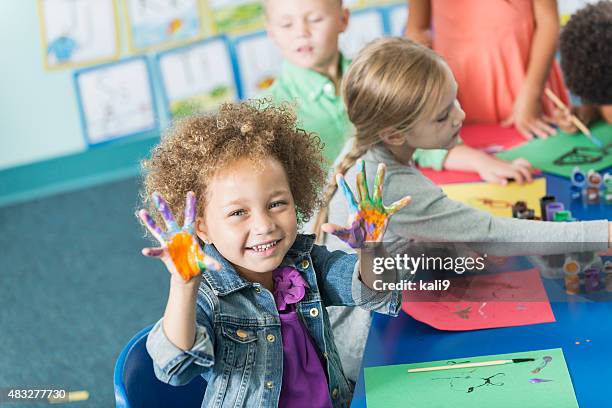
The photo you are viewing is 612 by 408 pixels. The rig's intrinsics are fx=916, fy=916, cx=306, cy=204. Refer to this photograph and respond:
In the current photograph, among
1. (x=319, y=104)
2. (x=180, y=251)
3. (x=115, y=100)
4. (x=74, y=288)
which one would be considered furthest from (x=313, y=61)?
(x=115, y=100)

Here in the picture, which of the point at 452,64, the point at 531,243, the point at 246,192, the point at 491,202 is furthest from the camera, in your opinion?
the point at 452,64

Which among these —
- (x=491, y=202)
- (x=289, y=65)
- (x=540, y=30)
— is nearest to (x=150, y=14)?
(x=289, y=65)

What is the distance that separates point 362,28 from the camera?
344 cm

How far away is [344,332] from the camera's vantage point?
151 centimetres

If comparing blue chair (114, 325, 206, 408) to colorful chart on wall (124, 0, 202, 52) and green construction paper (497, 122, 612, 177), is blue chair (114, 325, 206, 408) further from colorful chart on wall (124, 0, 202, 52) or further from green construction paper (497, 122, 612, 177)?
colorful chart on wall (124, 0, 202, 52)

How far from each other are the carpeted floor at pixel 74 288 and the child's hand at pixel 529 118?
115 cm

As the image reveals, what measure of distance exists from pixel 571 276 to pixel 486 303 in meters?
0.13

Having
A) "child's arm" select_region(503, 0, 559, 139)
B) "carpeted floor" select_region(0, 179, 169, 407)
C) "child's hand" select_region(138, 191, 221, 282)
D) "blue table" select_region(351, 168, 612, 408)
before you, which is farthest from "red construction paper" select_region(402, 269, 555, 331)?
"carpeted floor" select_region(0, 179, 169, 407)

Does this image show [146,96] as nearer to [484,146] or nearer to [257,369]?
[484,146]

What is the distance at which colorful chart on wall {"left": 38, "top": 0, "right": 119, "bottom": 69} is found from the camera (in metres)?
3.33

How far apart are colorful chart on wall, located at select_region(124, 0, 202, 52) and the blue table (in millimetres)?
2279

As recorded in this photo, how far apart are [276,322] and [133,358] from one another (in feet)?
0.64

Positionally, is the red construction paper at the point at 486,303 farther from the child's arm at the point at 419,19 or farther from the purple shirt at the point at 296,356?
the child's arm at the point at 419,19

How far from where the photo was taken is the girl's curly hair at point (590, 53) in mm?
1855
